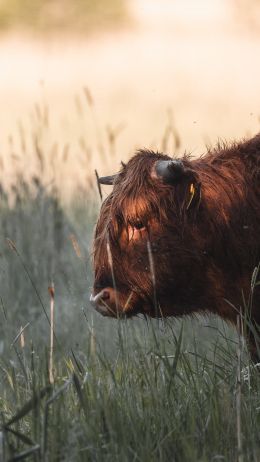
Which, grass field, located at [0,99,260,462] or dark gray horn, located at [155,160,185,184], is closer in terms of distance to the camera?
grass field, located at [0,99,260,462]

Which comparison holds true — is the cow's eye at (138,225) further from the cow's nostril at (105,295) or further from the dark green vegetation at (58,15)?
the dark green vegetation at (58,15)

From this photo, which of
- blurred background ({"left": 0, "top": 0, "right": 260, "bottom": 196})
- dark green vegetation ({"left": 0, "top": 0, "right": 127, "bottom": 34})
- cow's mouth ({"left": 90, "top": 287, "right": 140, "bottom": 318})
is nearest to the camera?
cow's mouth ({"left": 90, "top": 287, "right": 140, "bottom": 318})

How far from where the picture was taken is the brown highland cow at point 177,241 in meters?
5.31

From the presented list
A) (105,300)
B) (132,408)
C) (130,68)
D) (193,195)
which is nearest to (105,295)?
(105,300)

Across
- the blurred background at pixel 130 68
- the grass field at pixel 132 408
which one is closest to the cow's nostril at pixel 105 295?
the grass field at pixel 132 408

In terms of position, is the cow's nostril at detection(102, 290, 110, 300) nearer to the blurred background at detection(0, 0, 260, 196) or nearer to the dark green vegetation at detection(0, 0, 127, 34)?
the blurred background at detection(0, 0, 260, 196)

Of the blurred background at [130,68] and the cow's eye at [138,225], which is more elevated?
the blurred background at [130,68]

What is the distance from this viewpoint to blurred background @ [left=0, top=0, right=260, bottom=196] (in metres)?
14.6

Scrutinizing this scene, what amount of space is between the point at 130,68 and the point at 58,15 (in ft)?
13.0

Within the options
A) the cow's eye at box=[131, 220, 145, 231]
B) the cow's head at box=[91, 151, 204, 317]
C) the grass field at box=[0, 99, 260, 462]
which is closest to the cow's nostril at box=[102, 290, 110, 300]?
the cow's head at box=[91, 151, 204, 317]

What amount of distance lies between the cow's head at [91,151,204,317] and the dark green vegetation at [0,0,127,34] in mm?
15980

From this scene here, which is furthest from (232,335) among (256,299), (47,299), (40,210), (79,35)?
(79,35)

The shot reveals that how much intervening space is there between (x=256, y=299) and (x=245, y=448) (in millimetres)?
1157

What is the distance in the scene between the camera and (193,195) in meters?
5.32
